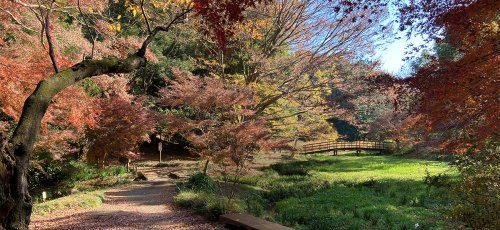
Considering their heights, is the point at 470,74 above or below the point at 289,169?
above

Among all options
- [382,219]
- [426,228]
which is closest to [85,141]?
[382,219]

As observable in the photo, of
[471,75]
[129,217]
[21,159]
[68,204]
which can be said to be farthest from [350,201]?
[21,159]

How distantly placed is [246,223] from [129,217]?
308 centimetres

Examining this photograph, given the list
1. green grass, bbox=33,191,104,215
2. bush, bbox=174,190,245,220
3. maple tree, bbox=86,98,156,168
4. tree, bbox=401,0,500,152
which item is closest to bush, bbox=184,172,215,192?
green grass, bbox=33,191,104,215

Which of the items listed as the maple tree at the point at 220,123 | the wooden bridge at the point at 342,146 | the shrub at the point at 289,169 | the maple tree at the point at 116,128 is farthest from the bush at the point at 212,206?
the wooden bridge at the point at 342,146

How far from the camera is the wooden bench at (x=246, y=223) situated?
20.2 ft

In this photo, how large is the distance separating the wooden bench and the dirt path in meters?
0.23

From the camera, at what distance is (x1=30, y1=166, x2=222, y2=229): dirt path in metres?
7.41

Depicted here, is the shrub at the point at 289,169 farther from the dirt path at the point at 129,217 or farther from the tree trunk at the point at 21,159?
the tree trunk at the point at 21,159

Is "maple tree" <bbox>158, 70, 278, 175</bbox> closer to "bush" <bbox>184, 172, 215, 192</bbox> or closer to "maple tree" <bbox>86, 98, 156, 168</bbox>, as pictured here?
"bush" <bbox>184, 172, 215, 192</bbox>

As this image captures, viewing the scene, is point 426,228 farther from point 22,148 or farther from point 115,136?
point 115,136

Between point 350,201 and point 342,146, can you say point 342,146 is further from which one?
point 350,201

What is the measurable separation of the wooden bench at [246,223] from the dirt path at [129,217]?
0.76 ft

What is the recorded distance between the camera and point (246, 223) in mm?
6441
